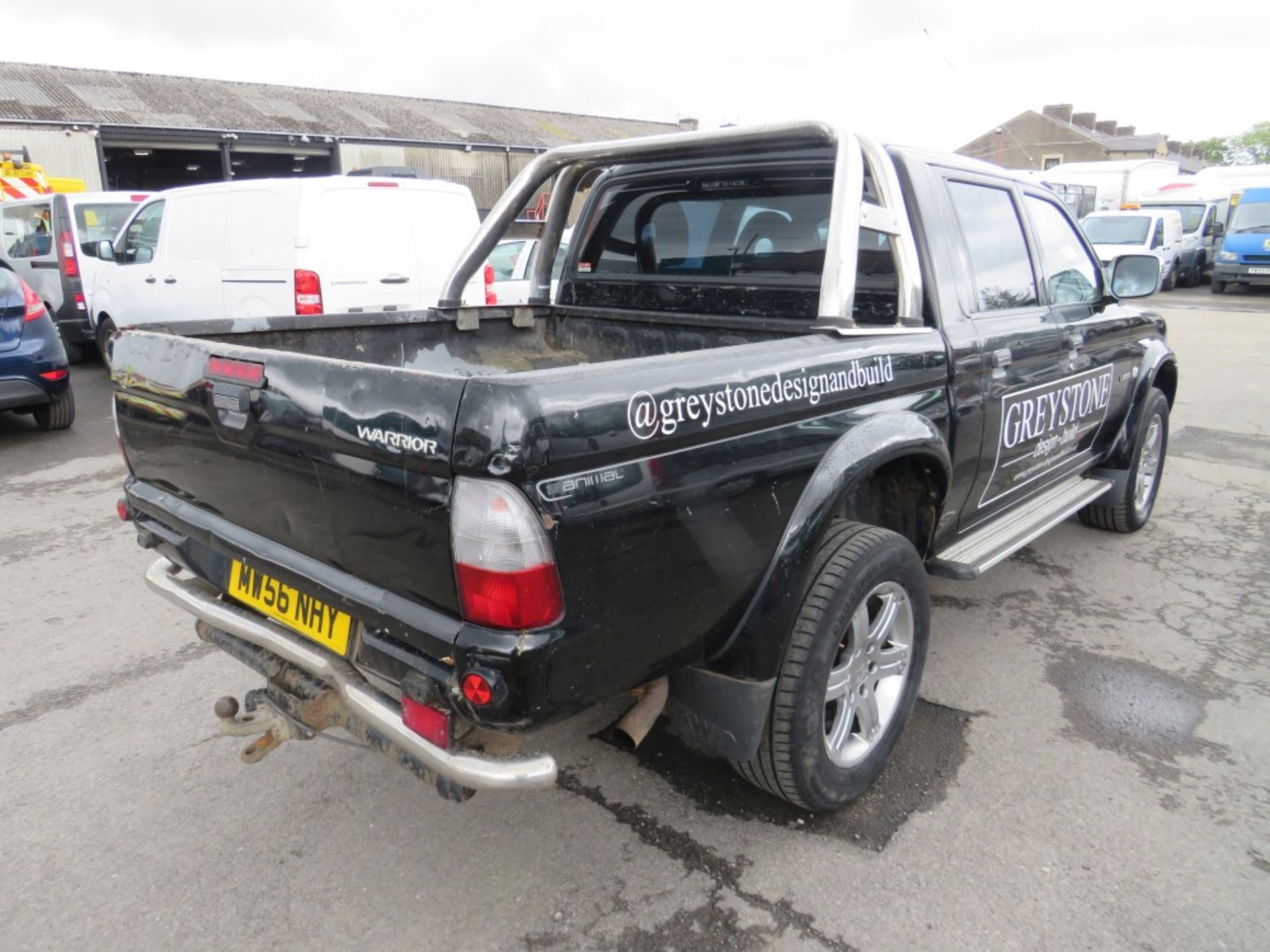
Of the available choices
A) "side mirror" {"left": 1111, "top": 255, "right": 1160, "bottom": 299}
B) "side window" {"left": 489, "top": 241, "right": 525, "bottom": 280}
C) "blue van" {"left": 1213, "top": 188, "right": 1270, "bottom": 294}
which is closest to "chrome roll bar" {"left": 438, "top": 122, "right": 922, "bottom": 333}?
"side mirror" {"left": 1111, "top": 255, "right": 1160, "bottom": 299}

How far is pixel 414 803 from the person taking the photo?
9.11ft

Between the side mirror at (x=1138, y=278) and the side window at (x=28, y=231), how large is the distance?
35.8 feet

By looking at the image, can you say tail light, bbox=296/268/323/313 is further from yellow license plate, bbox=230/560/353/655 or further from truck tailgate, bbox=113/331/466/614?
yellow license plate, bbox=230/560/353/655

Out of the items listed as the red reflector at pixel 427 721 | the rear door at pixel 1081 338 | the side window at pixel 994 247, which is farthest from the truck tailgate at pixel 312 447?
the rear door at pixel 1081 338

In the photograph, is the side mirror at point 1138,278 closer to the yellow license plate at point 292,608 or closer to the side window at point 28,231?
the yellow license plate at point 292,608

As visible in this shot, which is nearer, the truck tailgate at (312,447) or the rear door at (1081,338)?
the truck tailgate at (312,447)

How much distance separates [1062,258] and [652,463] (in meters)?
3.09

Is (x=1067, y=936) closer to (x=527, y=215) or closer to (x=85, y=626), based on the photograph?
(x=85, y=626)

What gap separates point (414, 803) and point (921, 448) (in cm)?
193

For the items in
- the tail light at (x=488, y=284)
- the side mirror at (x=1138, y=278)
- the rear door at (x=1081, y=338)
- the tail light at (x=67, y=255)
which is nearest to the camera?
the rear door at (x=1081, y=338)

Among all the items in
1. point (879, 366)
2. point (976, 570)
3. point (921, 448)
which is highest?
point (879, 366)

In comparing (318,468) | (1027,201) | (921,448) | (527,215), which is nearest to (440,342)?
(318,468)

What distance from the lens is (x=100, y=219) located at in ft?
34.3

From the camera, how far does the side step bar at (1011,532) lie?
3242mm
